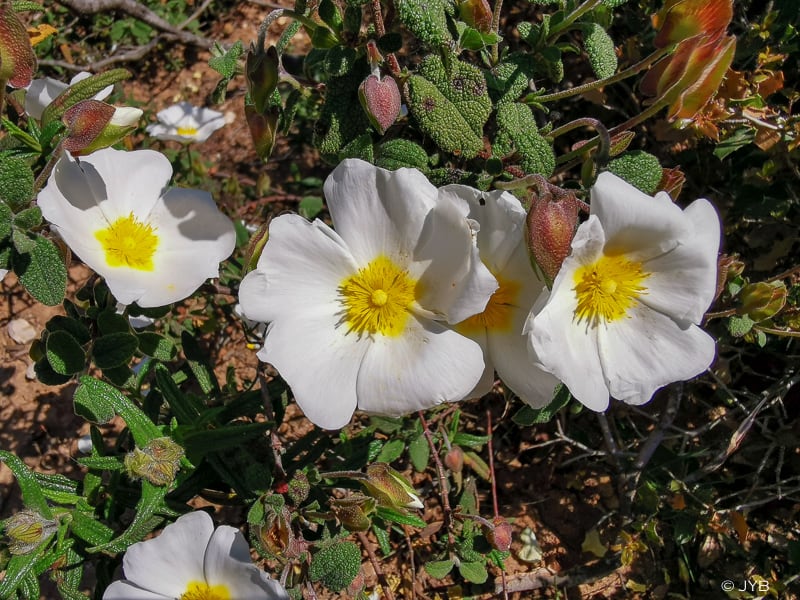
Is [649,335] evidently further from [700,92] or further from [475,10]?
[475,10]

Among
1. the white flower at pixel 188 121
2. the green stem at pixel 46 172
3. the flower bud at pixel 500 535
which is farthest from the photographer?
the white flower at pixel 188 121

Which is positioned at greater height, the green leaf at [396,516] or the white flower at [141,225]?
the white flower at [141,225]

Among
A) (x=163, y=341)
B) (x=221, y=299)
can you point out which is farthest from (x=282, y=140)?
(x=163, y=341)

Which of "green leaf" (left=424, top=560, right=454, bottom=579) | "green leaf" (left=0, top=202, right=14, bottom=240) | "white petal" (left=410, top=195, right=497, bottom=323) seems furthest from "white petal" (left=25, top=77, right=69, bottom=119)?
"green leaf" (left=424, top=560, right=454, bottom=579)

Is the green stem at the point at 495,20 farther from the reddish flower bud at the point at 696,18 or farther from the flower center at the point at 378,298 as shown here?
the flower center at the point at 378,298

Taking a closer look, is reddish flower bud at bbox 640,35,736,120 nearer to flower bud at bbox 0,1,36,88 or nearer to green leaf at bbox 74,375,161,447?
flower bud at bbox 0,1,36,88

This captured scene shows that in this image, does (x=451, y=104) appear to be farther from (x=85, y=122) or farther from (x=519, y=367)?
(x=85, y=122)

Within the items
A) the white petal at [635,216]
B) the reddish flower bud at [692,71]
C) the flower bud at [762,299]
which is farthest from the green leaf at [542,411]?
the reddish flower bud at [692,71]
